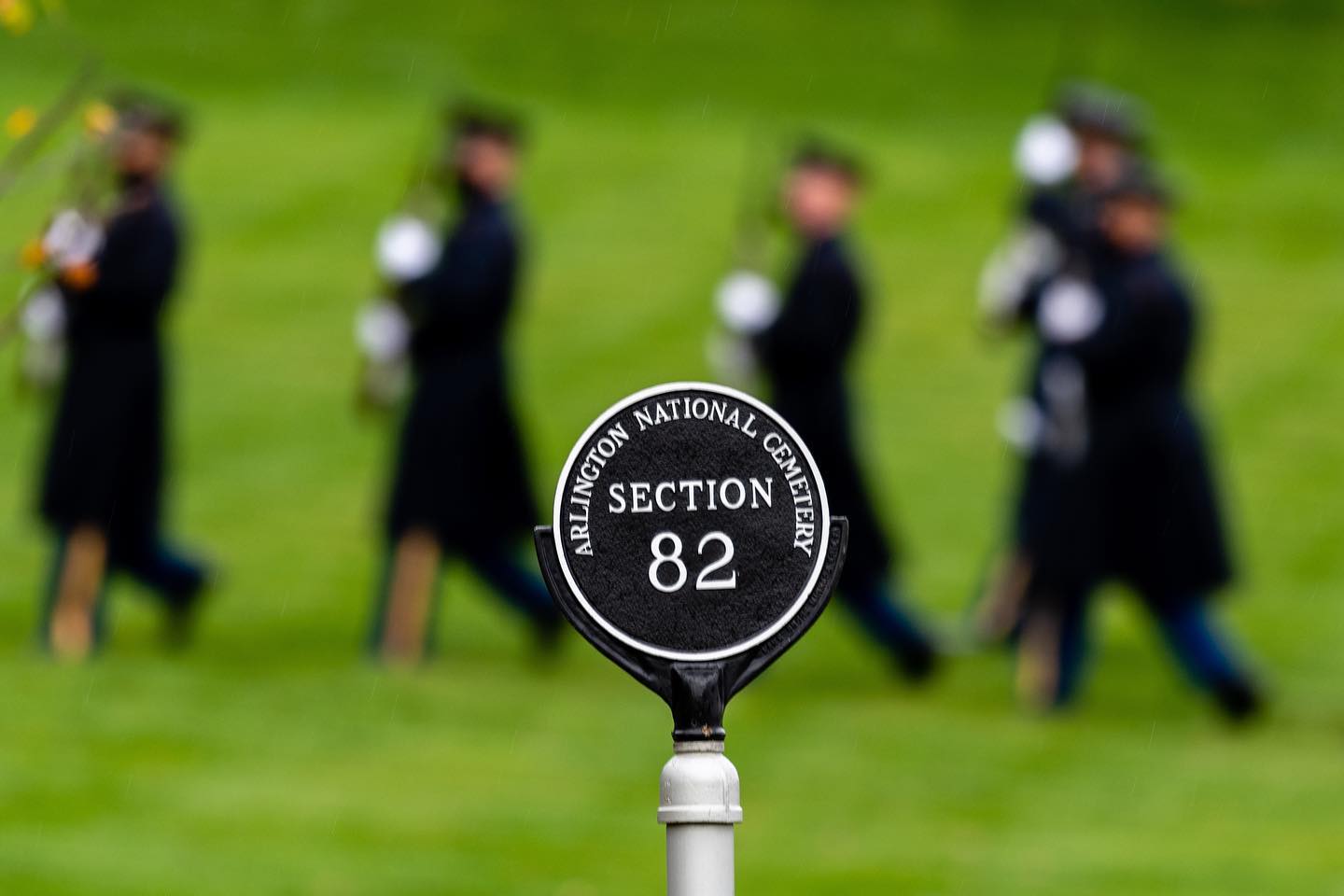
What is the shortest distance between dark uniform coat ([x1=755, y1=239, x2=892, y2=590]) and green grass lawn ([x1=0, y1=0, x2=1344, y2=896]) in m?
0.51

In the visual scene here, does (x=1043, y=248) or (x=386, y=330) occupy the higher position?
(x=1043, y=248)

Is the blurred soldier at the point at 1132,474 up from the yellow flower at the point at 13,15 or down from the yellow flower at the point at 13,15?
up

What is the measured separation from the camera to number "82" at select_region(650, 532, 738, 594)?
3719 mm

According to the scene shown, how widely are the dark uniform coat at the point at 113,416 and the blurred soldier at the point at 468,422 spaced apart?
87 cm

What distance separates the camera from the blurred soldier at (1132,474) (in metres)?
10.2

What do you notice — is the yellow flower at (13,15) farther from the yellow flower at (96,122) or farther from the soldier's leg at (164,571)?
the soldier's leg at (164,571)

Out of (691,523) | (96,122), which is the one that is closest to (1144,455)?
(96,122)

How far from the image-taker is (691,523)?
12.3 feet

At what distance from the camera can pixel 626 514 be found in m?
3.75

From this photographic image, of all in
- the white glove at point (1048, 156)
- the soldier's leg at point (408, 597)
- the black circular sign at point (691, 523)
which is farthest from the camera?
the white glove at point (1048, 156)

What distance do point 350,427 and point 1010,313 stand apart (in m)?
5.33

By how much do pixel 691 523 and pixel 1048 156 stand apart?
882cm

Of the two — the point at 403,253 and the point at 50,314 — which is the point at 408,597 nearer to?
the point at 403,253

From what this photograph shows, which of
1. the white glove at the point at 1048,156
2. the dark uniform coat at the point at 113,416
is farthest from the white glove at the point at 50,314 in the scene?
the white glove at the point at 1048,156
